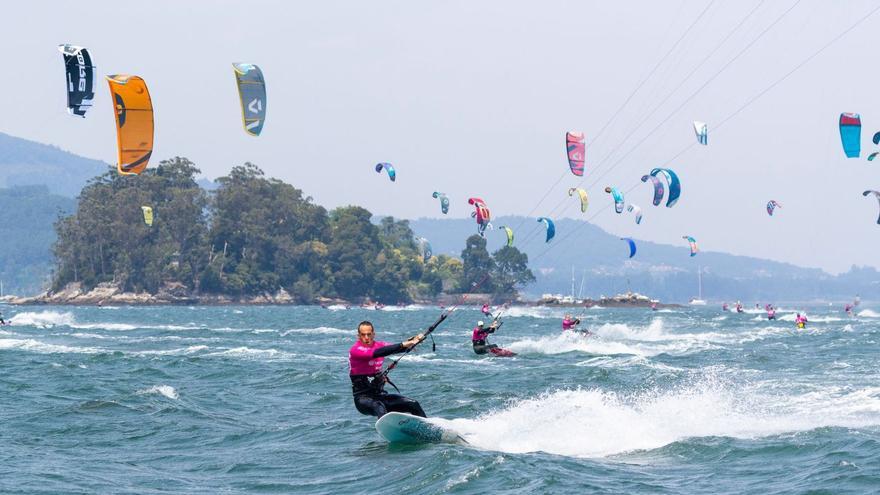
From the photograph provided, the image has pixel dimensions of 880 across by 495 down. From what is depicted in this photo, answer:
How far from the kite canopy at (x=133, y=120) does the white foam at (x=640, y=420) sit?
10.9 meters

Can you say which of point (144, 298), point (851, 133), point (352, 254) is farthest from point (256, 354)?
point (352, 254)

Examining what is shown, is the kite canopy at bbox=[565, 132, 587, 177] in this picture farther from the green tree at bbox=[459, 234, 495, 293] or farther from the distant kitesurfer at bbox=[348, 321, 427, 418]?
the green tree at bbox=[459, 234, 495, 293]

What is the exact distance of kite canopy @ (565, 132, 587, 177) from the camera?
4003 cm

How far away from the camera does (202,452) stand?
14.7m

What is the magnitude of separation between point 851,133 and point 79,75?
59.2ft

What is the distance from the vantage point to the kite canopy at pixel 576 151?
40.0 metres

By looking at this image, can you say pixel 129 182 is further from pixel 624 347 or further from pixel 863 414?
pixel 863 414

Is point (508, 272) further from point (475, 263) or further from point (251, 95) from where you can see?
point (251, 95)

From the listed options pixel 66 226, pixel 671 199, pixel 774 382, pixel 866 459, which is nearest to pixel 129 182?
pixel 66 226

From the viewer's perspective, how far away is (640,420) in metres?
15.8

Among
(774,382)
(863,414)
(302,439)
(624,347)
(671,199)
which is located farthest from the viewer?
(671,199)

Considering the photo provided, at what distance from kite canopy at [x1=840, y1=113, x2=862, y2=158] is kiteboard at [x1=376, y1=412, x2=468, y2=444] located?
59.9 ft

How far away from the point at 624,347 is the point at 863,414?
18.6 m

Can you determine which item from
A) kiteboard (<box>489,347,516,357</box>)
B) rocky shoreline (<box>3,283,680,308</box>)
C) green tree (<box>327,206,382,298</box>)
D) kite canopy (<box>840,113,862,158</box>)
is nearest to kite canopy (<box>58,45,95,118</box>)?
kiteboard (<box>489,347,516,357</box>)
